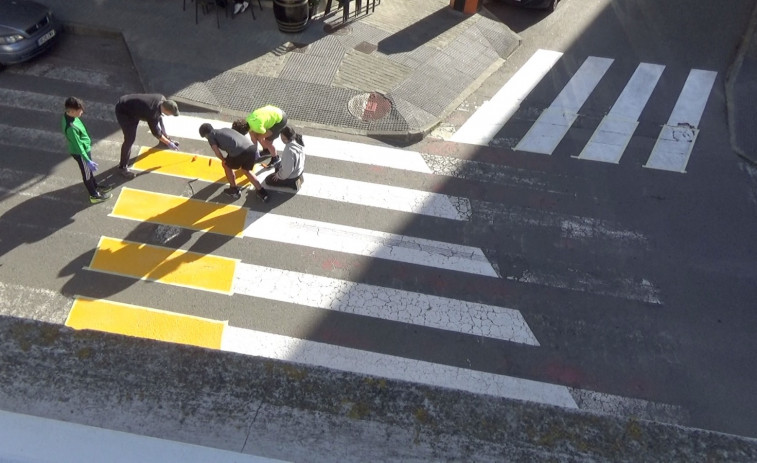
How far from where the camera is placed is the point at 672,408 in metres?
7.08

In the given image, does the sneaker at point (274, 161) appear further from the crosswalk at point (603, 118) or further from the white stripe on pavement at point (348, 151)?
the crosswalk at point (603, 118)

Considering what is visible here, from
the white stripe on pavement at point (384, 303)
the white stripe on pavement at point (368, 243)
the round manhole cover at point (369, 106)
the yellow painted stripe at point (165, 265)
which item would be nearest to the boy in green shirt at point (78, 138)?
the yellow painted stripe at point (165, 265)

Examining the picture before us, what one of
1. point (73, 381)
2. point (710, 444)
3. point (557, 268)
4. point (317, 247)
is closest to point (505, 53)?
point (557, 268)

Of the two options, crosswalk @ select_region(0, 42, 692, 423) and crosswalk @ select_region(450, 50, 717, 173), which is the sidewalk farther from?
crosswalk @ select_region(0, 42, 692, 423)

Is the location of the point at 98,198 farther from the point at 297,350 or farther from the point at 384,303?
the point at 384,303

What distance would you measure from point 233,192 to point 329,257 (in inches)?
81.8

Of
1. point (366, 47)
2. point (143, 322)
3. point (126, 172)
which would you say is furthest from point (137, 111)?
point (366, 47)

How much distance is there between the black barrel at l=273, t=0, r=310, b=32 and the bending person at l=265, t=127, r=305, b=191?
445 centimetres

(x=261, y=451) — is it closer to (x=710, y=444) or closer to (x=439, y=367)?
(x=710, y=444)

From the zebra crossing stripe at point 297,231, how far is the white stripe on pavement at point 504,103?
286 cm

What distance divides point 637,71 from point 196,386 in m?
12.3

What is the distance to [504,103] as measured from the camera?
37.0 ft

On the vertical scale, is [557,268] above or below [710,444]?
below

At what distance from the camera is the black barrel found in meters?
11.7
